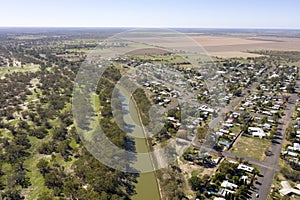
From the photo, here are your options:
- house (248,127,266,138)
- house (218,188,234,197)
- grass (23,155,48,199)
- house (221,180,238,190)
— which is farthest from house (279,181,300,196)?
grass (23,155,48,199)

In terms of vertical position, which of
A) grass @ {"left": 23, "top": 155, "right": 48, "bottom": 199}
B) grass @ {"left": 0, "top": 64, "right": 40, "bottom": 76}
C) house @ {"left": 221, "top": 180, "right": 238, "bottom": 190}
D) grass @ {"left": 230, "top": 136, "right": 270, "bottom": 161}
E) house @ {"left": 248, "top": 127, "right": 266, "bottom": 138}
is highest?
grass @ {"left": 0, "top": 64, "right": 40, "bottom": 76}

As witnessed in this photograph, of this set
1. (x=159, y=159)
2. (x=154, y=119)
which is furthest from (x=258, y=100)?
(x=159, y=159)

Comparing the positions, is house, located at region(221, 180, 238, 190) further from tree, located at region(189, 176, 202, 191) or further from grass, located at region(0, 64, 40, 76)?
grass, located at region(0, 64, 40, 76)

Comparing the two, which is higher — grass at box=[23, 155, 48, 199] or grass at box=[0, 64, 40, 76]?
grass at box=[0, 64, 40, 76]

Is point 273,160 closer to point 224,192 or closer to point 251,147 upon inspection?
point 251,147

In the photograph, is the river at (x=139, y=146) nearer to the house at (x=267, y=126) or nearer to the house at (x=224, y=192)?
the house at (x=224, y=192)

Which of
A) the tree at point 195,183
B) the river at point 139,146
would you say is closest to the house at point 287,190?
the tree at point 195,183
